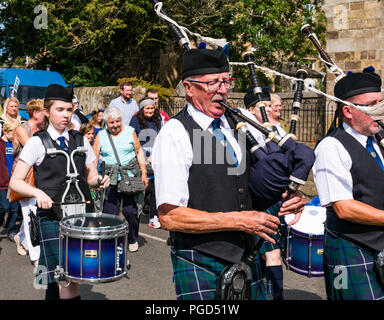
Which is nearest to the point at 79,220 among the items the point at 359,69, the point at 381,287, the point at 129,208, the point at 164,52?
the point at 381,287

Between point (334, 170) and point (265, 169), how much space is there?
2.24 feet

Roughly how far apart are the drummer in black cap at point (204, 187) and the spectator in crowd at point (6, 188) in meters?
5.36

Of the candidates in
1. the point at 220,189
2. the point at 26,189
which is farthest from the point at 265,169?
the point at 26,189

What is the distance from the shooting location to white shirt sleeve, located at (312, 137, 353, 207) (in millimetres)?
2996

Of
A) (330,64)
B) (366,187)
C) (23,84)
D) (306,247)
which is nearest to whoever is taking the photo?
(366,187)

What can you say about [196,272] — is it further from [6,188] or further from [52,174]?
[6,188]

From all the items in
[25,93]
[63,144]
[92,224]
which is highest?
[25,93]

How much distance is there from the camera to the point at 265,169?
250 cm

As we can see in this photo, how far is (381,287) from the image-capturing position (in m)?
3.03

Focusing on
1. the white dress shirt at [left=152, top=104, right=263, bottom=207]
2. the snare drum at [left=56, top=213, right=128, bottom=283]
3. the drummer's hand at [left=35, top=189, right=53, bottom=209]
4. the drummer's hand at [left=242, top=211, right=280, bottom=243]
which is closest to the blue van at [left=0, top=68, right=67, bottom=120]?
the drummer's hand at [left=35, top=189, right=53, bottom=209]

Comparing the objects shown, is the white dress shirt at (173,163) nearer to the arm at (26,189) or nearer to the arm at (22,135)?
the arm at (26,189)

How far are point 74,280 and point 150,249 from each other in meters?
3.41

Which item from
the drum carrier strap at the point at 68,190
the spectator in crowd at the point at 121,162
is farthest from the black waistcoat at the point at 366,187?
the spectator in crowd at the point at 121,162

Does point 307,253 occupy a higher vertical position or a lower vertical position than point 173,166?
→ lower
